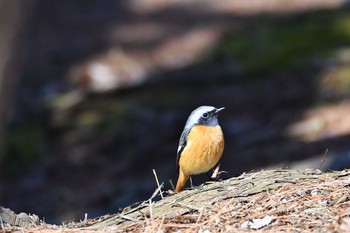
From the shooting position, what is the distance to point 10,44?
183 inches

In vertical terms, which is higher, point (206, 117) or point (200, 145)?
point (206, 117)

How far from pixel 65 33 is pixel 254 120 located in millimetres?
8673

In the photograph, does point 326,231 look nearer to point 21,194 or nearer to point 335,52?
point 21,194

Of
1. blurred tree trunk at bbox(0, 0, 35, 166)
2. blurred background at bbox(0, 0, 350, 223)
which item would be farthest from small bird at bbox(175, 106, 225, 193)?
blurred tree trunk at bbox(0, 0, 35, 166)

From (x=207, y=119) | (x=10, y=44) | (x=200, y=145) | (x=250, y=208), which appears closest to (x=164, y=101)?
(x=207, y=119)

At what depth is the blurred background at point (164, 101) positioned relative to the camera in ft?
40.7

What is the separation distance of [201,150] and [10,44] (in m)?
3.06

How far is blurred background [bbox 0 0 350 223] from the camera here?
40.7ft

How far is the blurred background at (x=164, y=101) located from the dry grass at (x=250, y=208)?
246cm

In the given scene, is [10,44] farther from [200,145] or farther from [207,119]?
[207,119]

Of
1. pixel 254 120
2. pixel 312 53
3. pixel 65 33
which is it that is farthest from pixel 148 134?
pixel 65 33

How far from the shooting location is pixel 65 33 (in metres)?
21.0

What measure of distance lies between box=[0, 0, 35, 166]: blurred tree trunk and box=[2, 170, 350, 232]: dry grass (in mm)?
1643

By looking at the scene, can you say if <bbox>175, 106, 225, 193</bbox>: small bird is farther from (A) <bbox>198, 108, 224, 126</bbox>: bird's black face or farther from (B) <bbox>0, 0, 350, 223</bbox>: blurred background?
(B) <bbox>0, 0, 350, 223</bbox>: blurred background
